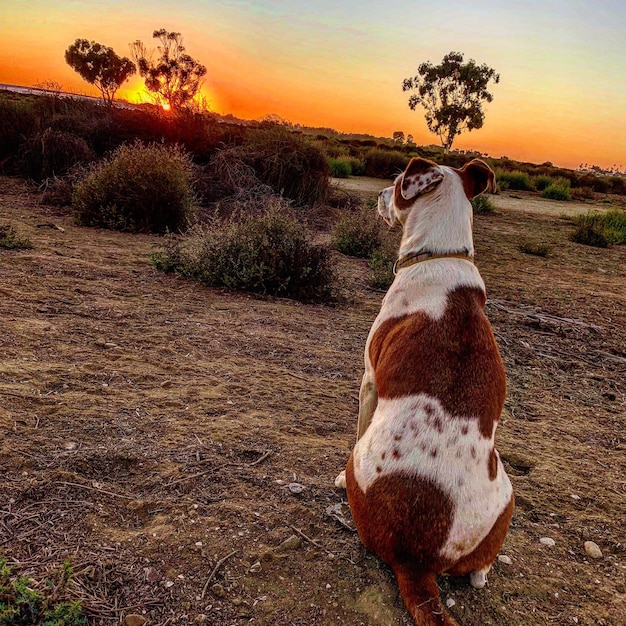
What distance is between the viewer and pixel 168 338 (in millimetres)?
4781

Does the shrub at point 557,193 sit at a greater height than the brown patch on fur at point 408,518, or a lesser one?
greater

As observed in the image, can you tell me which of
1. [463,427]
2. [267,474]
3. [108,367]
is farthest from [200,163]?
[463,427]

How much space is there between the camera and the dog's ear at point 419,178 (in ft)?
9.49

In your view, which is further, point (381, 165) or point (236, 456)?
point (381, 165)

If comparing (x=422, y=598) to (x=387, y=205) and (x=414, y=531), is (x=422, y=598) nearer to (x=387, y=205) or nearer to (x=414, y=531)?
(x=414, y=531)

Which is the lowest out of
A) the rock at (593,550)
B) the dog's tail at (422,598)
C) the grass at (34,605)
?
the rock at (593,550)

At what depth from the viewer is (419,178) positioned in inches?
116

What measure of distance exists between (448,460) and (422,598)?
0.51m

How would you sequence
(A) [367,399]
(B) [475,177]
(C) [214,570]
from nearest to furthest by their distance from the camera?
(C) [214,570] < (A) [367,399] < (B) [475,177]

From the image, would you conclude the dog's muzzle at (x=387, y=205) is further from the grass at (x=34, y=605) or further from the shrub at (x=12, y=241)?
the shrub at (x=12, y=241)

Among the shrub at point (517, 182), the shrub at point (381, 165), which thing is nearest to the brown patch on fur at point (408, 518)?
the shrub at point (381, 165)

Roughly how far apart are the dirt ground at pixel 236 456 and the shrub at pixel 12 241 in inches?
12.1

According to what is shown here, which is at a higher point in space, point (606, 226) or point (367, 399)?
point (606, 226)

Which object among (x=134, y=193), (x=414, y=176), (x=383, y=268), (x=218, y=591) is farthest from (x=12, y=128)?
(x=218, y=591)
